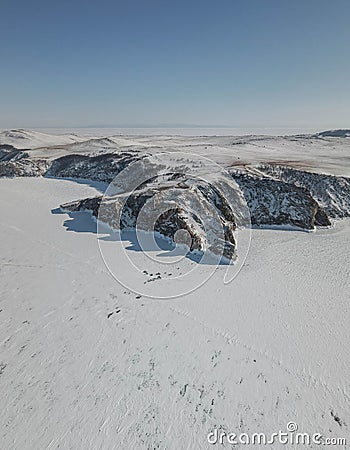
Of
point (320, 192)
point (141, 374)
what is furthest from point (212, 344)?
point (320, 192)

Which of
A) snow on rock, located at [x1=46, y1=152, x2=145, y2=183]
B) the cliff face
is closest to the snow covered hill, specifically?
the cliff face

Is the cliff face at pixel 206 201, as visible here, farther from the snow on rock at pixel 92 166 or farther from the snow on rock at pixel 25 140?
the snow on rock at pixel 25 140

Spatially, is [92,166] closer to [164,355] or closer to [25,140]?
[164,355]
